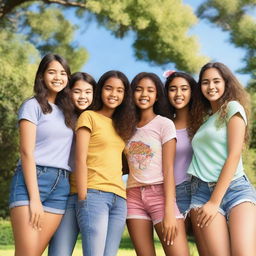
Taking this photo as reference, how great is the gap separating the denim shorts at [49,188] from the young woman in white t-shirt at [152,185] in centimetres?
36

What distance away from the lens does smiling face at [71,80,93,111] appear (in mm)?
2883

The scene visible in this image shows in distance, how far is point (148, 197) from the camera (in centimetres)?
274

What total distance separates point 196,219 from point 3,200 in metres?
9.85

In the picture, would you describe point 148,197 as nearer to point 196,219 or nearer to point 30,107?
point 196,219

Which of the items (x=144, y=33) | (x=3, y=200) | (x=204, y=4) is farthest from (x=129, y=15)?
(x=3, y=200)

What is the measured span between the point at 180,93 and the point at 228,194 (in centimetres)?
67

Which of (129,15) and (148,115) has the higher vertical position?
(129,15)

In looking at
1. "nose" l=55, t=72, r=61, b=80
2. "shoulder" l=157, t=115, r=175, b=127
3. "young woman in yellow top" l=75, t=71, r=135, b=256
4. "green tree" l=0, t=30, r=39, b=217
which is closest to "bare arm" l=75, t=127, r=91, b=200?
"young woman in yellow top" l=75, t=71, r=135, b=256

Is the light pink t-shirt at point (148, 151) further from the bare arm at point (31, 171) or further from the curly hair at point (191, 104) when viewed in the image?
the bare arm at point (31, 171)

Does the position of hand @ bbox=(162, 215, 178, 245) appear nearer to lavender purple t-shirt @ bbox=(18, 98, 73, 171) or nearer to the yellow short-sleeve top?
the yellow short-sleeve top

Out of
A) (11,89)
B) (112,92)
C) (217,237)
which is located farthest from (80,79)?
(11,89)

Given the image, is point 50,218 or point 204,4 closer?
point 50,218

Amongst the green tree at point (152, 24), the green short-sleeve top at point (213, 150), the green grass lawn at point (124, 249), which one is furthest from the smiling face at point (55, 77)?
the green tree at point (152, 24)

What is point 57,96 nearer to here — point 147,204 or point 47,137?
point 47,137
